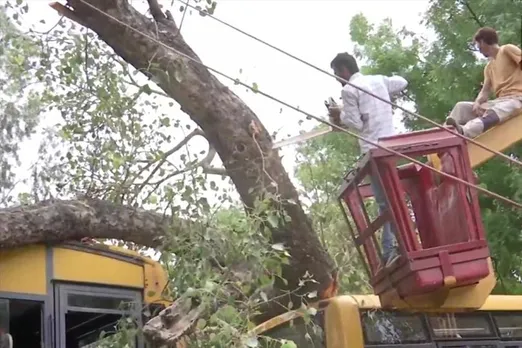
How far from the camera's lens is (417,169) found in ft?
16.0

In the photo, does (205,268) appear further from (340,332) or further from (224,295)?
(340,332)

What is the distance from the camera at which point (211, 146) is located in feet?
17.5

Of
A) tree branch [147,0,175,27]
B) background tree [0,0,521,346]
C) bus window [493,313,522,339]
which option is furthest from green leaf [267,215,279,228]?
bus window [493,313,522,339]

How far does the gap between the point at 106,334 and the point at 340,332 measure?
148cm

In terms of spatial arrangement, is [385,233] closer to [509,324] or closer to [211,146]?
[211,146]

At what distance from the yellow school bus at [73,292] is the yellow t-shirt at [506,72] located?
7.71 feet

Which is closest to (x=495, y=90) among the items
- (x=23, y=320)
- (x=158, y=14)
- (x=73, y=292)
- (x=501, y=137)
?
(x=501, y=137)

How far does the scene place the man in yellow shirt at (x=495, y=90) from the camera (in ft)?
16.9

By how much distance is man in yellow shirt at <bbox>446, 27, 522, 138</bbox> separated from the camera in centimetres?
516

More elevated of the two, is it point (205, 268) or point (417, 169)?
point (417, 169)

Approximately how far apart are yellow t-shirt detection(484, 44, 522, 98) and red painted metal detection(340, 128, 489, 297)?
875mm

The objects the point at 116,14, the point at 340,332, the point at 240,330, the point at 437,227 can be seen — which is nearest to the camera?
the point at 240,330

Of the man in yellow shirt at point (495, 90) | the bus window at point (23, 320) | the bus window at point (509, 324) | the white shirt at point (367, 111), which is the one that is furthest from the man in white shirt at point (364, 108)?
the bus window at point (23, 320)

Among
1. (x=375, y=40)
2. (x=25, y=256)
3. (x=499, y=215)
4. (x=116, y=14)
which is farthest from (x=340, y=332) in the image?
(x=375, y=40)
